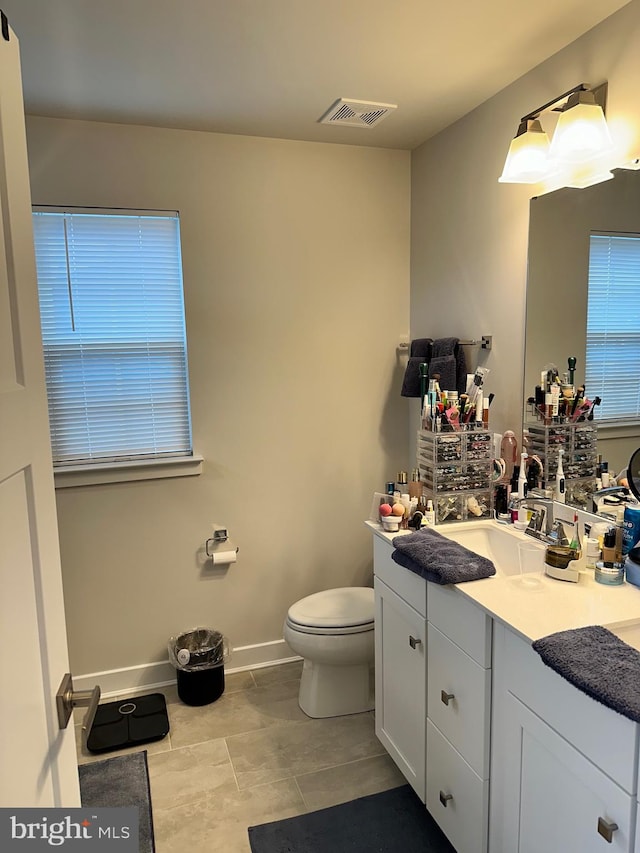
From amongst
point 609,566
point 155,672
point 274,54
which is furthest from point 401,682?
point 274,54

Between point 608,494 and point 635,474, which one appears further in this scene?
point 608,494

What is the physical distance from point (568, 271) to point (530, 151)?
0.40 meters

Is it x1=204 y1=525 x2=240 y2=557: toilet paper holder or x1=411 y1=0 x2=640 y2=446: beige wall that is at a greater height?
x1=411 y1=0 x2=640 y2=446: beige wall

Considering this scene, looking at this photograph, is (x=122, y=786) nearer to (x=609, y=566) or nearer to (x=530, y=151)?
(x=609, y=566)

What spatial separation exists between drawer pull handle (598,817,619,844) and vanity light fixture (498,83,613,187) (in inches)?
65.7

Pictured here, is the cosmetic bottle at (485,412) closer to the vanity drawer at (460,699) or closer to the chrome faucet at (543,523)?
the chrome faucet at (543,523)

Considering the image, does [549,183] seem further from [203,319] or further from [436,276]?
[203,319]

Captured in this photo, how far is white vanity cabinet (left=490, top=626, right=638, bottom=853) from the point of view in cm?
107

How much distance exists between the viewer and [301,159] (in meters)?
2.70

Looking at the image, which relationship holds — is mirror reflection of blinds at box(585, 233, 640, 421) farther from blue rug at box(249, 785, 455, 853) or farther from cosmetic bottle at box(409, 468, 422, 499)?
blue rug at box(249, 785, 455, 853)

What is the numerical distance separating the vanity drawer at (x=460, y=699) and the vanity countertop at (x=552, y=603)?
189 millimetres

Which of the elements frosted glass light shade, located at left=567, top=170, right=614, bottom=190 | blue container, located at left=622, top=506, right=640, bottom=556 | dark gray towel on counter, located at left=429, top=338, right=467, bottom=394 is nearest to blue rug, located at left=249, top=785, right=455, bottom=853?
blue container, located at left=622, top=506, right=640, bottom=556

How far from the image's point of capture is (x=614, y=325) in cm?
179

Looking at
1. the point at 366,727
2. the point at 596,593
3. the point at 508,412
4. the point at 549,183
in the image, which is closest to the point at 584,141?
the point at 549,183
